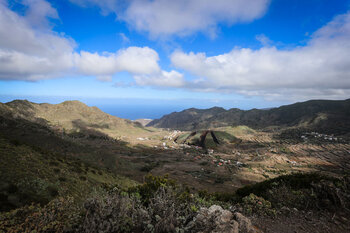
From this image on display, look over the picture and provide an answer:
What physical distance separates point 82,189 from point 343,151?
10345 cm

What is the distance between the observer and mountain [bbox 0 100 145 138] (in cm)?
9112

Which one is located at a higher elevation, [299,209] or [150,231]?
[150,231]

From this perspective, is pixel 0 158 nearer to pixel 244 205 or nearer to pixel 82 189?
pixel 82 189

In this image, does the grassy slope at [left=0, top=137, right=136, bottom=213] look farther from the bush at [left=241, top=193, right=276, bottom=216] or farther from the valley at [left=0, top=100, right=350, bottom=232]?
the bush at [left=241, top=193, right=276, bottom=216]

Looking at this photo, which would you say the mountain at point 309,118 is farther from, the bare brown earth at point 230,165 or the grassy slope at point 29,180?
the grassy slope at point 29,180

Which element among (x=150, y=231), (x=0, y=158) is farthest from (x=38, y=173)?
(x=150, y=231)

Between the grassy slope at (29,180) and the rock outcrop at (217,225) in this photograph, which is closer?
the rock outcrop at (217,225)

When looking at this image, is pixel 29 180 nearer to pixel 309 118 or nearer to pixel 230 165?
pixel 230 165

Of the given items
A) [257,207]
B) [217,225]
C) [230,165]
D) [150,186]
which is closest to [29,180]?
[150,186]

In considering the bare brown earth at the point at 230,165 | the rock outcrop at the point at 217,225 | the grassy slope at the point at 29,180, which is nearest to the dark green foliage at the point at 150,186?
the grassy slope at the point at 29,180

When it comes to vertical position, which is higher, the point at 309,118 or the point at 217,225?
the point at 217,225

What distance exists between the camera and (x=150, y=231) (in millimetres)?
4418

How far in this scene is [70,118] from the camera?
111m

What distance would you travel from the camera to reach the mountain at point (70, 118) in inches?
3588
